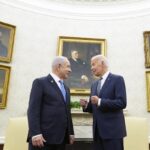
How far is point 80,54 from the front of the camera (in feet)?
20.1

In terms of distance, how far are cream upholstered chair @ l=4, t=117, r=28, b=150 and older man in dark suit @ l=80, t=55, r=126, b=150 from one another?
109cm

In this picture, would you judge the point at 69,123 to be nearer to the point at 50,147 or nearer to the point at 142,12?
the point at 50,147

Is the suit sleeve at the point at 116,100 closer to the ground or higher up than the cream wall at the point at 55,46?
closer to the ground

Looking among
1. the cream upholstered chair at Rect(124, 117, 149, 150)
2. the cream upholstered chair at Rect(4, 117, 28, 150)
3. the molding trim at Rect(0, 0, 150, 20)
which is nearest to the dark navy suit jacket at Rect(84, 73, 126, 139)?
the cream upholstered chair at Rect(124, 117, 149, 150)

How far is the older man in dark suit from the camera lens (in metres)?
2.40

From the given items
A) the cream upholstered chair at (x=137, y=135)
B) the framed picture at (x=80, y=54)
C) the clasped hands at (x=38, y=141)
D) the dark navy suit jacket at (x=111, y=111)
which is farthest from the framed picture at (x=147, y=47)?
the clasped hands at (x=38, y=141)

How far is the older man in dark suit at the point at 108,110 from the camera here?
2402mm

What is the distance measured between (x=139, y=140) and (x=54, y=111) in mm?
1586

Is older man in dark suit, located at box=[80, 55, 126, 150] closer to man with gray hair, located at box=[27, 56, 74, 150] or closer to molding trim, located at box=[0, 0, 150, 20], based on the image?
man with gray hair, located at box=[27, 56, 74, 150]

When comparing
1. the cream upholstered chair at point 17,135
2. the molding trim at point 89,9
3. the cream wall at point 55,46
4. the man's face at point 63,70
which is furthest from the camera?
the molding trim at point 89,9

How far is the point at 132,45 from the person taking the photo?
20.0 ft

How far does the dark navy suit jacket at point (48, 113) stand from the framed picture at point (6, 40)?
326 centimetres

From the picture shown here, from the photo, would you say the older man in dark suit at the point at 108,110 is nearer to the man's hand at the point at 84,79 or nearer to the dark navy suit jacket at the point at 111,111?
the dark navy suit jacket at the point at 111,111

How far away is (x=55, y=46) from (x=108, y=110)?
3907 millimetres
